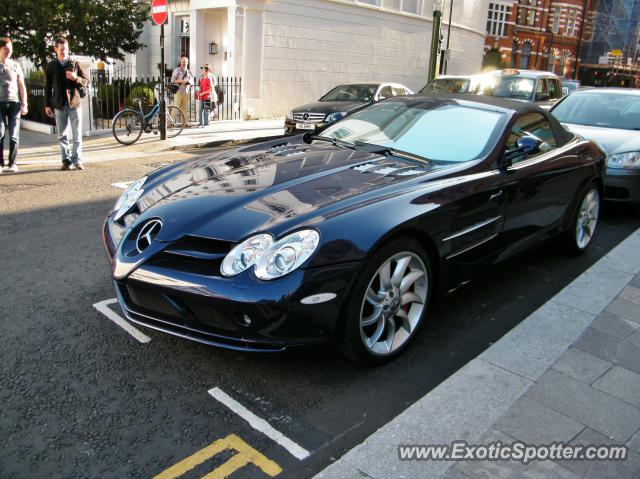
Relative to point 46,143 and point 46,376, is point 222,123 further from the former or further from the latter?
point 46,376

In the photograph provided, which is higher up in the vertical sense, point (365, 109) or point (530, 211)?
point (365, 109)

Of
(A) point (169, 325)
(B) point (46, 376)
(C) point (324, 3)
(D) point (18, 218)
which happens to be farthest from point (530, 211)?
(C) point (324, 3)

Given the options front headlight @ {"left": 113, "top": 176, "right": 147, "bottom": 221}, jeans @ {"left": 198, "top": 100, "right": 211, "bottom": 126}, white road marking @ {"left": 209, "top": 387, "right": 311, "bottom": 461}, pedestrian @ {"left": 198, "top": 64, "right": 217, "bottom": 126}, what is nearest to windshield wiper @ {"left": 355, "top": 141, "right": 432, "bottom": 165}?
front headlight @ {"left": 113, "top": 176, "right": 147, "bottom": 221}

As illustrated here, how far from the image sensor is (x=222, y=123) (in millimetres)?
16672

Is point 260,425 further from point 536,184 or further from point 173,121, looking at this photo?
point 173,121

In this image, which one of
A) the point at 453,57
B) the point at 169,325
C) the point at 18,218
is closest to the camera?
the point at 169,325

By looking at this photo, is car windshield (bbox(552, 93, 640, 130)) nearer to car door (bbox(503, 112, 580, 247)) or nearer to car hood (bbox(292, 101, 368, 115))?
car door (bbox(503, 112, 580, 247))

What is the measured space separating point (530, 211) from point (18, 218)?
16.8 feet

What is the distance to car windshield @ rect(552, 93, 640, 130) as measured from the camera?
826 centimetres

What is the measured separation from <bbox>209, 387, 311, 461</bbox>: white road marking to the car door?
93.2 inches

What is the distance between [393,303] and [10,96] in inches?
297

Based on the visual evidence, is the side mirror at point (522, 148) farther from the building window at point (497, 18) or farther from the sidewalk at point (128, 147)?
the building window at point (497, 18)

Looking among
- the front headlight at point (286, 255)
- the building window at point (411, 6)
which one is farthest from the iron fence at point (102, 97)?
the building window at point (411, 6)

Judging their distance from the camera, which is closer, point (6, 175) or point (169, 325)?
point (169, 325)
